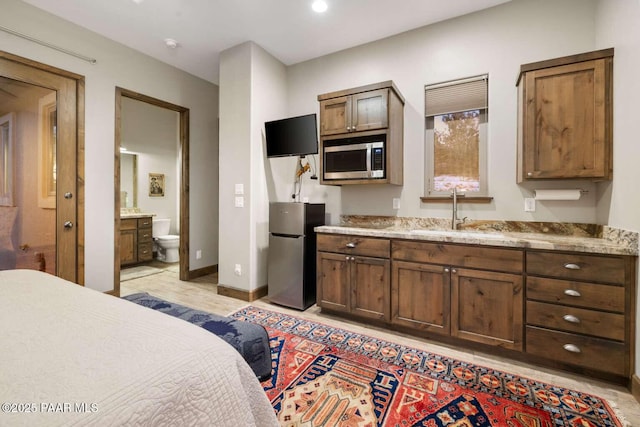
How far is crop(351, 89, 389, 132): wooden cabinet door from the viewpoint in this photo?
2.68 meters

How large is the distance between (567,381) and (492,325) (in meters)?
0.49

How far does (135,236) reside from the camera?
4977mm

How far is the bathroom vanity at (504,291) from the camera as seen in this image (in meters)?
1.78

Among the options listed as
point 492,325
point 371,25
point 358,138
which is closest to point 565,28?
point 371,25

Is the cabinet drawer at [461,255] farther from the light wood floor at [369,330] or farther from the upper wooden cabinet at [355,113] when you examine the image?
the upper wooden cabinet at [355,113]

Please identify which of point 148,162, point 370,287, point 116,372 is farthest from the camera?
point 148,162

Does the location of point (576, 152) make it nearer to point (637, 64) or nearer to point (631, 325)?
point (637, 64)

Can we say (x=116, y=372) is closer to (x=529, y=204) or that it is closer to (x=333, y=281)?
(x=333, y=281)

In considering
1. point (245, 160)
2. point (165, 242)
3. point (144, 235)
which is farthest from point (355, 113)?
point (144, 235)

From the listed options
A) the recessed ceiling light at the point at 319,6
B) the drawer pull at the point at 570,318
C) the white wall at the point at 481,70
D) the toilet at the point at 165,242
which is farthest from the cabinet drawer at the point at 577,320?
the toilet at the point at 165,242

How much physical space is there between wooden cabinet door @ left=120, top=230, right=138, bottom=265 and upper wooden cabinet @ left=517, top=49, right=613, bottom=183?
18.5 ft

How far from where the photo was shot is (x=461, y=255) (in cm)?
219

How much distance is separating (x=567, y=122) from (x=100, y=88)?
444cm

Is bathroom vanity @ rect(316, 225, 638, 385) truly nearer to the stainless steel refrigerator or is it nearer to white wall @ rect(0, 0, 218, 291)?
the stainless steel refrigerator
